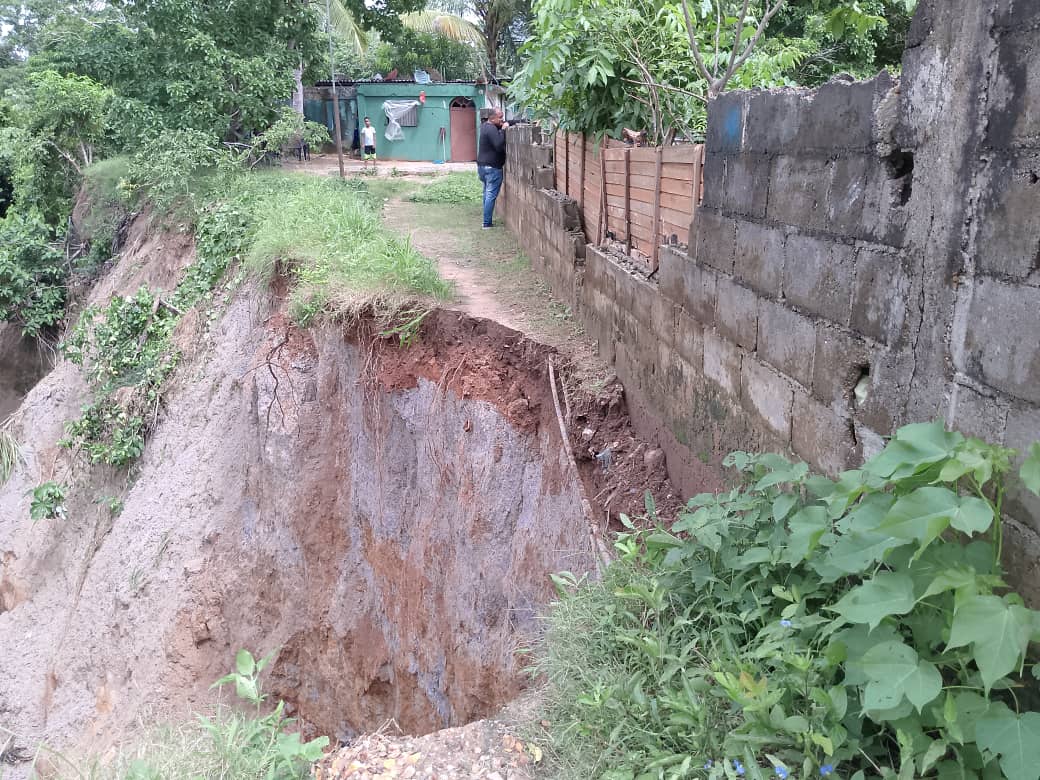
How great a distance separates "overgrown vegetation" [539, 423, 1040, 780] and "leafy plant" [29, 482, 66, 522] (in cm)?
747

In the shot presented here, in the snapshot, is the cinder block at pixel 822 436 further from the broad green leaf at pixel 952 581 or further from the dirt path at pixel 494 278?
the dirt path at pixel 494 278

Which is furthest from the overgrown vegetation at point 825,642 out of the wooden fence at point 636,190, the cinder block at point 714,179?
the wooden fence at point 636,190

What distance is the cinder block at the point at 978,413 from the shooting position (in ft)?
7.34

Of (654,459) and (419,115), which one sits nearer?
(654,459)

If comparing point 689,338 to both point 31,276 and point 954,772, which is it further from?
→ point 31,276

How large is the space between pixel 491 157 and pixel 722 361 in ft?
26.8

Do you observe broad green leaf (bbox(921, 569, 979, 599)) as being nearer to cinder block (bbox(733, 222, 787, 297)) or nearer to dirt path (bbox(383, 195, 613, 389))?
cinder block (bbox(733, 222, 787, 297))

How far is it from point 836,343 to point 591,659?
156 centimetres

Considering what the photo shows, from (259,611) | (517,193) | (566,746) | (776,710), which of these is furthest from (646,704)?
(517,193)

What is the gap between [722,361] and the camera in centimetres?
412

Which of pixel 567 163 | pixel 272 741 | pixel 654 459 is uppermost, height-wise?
pixel 567 163

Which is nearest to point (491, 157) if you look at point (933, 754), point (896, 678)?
point (896, 678)

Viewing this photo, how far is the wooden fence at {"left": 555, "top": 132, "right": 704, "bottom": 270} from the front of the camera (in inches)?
192

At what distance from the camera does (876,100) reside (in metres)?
2.77
